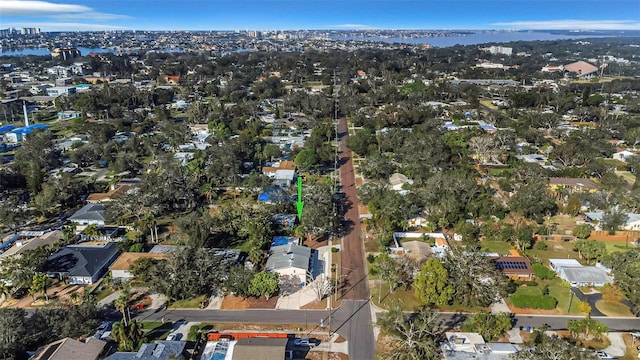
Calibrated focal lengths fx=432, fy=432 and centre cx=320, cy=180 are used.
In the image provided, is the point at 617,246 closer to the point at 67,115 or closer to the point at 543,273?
the point at 543,273

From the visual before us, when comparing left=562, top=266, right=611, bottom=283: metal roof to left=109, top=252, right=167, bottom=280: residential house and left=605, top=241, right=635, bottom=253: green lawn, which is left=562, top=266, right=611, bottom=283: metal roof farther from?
left=109, top=252, right=167, bottom=280: residential house

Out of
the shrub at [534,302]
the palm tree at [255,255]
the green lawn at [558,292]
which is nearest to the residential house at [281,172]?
the palm tree at [255,255]

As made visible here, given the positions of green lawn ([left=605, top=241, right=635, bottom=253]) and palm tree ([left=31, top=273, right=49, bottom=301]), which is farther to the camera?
green lawn ([left=605, top=241, right=635, bottom=253])

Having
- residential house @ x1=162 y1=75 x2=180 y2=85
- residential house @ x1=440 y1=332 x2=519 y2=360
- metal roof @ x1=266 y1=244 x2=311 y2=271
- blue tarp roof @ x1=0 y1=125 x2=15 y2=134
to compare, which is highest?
residential house @ x1=162 y1=75 x2=180 y2=85

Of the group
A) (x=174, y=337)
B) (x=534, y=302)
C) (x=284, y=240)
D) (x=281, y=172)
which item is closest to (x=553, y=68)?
(x=281, y=172)

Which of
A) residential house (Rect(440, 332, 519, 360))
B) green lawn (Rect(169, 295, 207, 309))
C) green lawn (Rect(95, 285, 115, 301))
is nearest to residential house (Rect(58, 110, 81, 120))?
green lawn (Rect(95, 285, 115, 301))

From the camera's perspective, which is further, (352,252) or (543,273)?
(352,252)

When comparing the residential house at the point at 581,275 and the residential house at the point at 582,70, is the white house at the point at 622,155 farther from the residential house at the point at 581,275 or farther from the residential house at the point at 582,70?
the residential house at the point at 582,70
